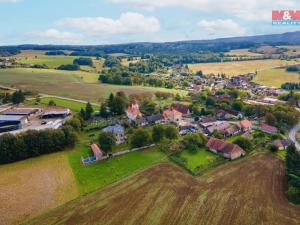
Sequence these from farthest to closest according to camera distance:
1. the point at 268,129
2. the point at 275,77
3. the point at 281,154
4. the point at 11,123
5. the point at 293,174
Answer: the point at 275,77 < the point at 11,123 < the point at 268,129 < the point at 281,154 < the point at 293,174

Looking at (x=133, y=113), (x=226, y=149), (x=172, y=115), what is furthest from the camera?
(x=133, y=113)

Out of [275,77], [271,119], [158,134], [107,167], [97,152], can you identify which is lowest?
[107,167]

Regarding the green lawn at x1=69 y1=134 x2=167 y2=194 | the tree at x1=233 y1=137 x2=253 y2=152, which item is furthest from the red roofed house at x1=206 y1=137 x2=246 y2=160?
the green lawn at x1=69 y1=134 x2=167 y2=194

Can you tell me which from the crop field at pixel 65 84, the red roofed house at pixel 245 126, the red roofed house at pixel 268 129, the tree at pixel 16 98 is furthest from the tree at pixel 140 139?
the tree at pixel 16 98

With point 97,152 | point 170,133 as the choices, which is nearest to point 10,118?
point 97,152

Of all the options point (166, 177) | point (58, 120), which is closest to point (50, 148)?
point (58, 120)

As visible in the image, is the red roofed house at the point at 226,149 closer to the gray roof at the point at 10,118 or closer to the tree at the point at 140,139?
the tree at the point at 140,139

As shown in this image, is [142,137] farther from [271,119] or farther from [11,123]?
[11,123]
